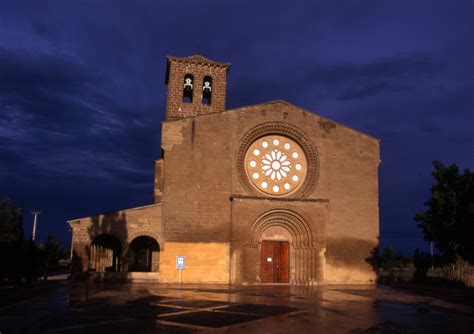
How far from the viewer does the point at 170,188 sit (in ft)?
74.6

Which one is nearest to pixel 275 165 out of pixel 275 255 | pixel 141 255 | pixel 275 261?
pixel 275 255

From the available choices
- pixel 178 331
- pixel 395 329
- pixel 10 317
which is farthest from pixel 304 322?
pixel 10 317

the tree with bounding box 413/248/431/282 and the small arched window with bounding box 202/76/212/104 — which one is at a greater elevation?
the small arched window with bounding box 202/76/212/104

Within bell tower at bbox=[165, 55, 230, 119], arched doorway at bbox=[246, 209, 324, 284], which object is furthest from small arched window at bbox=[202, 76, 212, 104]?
arched doorway at bbox=[246, 209, 324, 284]

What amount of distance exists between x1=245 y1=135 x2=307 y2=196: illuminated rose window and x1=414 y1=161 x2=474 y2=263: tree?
6.49m

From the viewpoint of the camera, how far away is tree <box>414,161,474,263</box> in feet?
66.5

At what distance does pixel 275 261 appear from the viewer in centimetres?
2425

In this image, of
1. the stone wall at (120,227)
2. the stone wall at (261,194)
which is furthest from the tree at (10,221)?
the stone wall at (261,194)

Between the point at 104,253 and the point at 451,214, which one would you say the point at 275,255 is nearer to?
the point at 451,214

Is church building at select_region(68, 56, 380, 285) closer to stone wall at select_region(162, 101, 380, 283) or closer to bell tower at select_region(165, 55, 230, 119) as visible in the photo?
stone wall at select_region(162, 101, 380, 283)

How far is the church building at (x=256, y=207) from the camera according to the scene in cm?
2242

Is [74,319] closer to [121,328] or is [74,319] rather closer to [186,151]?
[121,328]

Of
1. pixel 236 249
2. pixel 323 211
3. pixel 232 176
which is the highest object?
pixel 232 176

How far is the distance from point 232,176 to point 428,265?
10436mm
